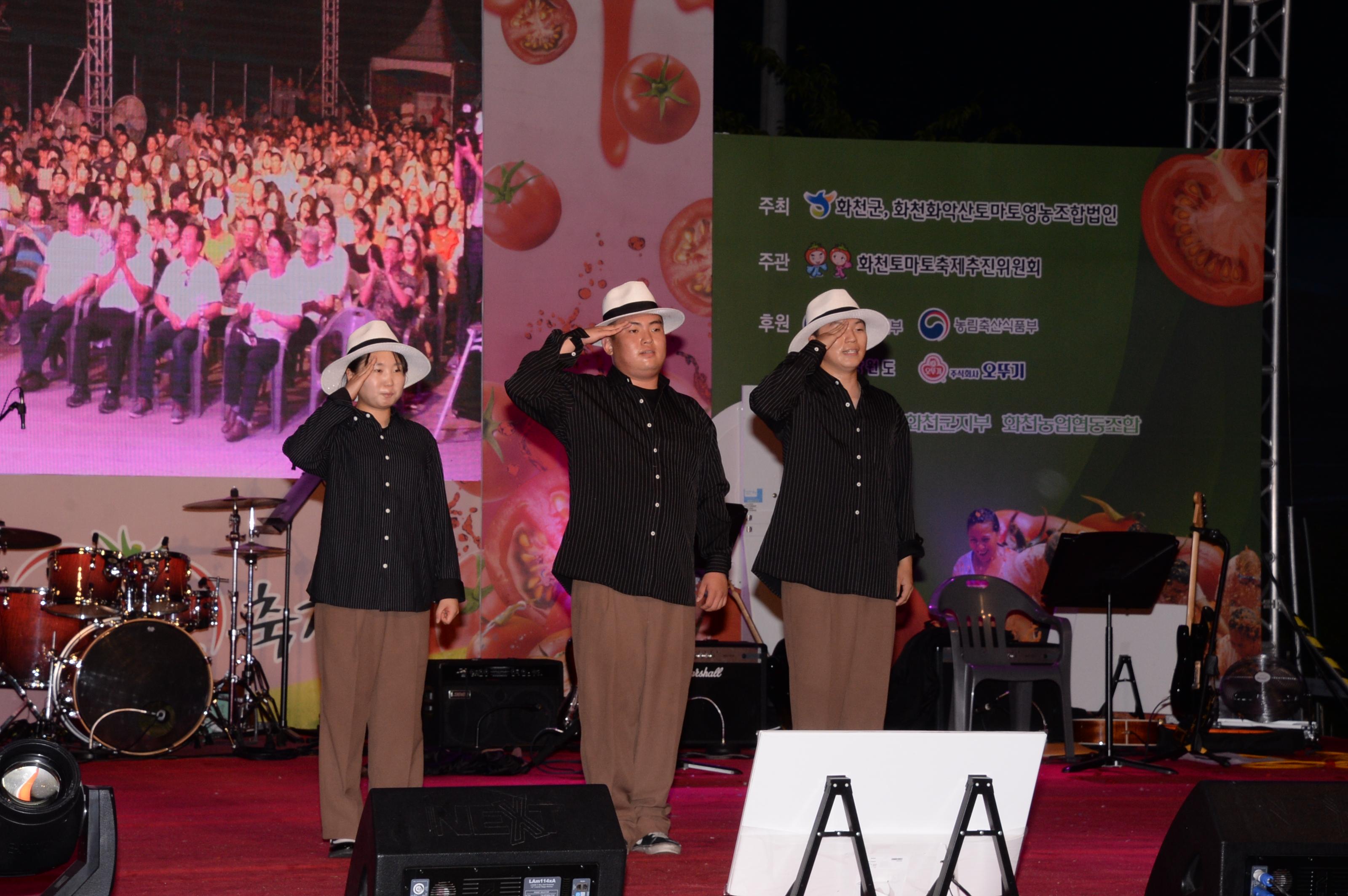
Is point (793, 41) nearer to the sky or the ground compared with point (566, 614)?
nearer to the sky

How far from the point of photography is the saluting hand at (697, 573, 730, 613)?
14.9 ft

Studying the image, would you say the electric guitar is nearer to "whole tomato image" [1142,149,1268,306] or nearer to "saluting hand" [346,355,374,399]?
"whole tomato image" [1142,149,1268,306]

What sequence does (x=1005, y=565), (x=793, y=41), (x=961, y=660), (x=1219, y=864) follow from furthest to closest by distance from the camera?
(x=793, y=41) → (x=1005, y=565) → (x=961, y=660) → (x=1219, y=864)

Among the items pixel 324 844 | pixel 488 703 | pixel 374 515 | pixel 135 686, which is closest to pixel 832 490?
pixel 374 515

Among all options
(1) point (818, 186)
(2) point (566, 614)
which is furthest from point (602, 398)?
(1) point (818, 186)

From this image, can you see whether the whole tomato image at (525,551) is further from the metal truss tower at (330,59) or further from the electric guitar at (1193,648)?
the electric guitar at (1193,648)

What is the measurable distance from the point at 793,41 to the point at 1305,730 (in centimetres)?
813

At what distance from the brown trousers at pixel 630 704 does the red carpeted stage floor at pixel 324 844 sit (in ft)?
0.62

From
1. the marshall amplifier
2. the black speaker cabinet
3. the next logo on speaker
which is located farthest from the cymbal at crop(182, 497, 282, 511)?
the next logo on speaker

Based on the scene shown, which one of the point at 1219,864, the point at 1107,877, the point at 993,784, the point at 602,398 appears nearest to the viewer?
the point at 1219,864

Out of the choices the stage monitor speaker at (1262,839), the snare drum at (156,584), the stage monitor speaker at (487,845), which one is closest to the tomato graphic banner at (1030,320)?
the snare drum at (156,584)

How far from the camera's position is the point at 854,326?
4.80 meters

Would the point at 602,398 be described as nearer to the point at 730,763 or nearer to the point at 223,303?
the point at 730,763

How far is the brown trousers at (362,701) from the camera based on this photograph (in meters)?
4.27
